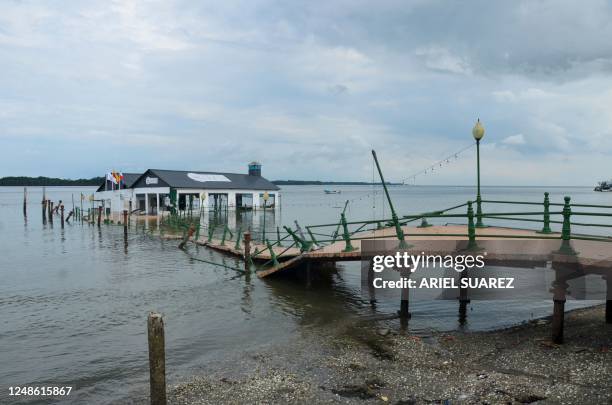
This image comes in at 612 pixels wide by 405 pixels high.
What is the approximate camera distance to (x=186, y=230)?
114 feet

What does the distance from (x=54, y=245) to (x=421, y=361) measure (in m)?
33.6

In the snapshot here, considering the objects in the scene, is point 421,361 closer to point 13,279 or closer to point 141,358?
point 141,358

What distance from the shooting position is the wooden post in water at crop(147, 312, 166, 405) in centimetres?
808

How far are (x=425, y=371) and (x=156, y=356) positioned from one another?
575cm

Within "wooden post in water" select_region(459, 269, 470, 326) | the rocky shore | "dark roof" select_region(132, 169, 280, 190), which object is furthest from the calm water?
"dark roof" select_region(132, 169, 280, 190)

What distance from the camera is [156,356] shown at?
821cm

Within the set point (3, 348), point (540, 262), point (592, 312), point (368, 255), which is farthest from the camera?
point (368, 255)

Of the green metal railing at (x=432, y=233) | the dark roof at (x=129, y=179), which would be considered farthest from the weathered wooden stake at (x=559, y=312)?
the dark roof at (x=129, y=179)

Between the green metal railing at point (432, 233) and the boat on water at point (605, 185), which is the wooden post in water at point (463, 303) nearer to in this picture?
the green metal railing at point (432, 233)

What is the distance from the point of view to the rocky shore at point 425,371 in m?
8.80

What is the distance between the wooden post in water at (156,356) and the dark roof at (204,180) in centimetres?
5166

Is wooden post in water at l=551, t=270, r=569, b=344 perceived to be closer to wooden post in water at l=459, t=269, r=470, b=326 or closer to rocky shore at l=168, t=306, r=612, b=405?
rocky shore at l=168, t=306, r=612, b=405

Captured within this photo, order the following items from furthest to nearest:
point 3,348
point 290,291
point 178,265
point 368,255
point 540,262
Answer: point 178,265 < point 290,291 < point 368,255 < point 3,348 < point 540,262

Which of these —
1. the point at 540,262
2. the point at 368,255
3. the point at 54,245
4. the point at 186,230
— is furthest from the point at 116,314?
the point at 54,245
